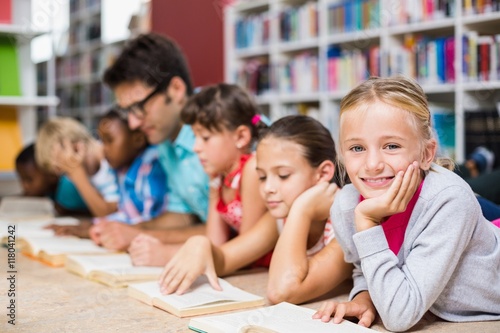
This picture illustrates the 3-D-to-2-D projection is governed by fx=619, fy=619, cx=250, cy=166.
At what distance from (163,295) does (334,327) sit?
39 centimetres

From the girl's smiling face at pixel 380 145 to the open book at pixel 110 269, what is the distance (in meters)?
0.60

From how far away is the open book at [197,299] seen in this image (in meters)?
1.15

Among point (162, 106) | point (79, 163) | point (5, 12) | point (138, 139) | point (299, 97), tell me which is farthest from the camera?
point (299, 97)

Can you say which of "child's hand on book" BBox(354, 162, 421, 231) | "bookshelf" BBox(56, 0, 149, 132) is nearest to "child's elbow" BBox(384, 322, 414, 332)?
"child's hand on book" BBox(354, 162, 421, 231)

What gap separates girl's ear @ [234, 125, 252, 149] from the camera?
1.62m

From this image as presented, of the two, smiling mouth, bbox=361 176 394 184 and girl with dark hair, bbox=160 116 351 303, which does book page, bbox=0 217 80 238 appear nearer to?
girl with dark hair, bbox=160 116 351 303

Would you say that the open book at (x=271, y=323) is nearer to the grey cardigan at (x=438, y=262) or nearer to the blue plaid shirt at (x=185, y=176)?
the grey cardigan at (x=438, y=262)

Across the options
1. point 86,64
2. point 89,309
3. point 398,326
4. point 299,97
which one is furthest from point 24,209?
point 86,64

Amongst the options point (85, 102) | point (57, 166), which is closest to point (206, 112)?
point (57, 166)

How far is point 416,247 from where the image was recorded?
102 centimetres

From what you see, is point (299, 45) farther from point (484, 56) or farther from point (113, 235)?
point (113, 235)

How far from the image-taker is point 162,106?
6.31ft

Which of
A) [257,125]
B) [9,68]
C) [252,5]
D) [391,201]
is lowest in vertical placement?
[391,201]

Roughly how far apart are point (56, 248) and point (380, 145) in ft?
3.51
